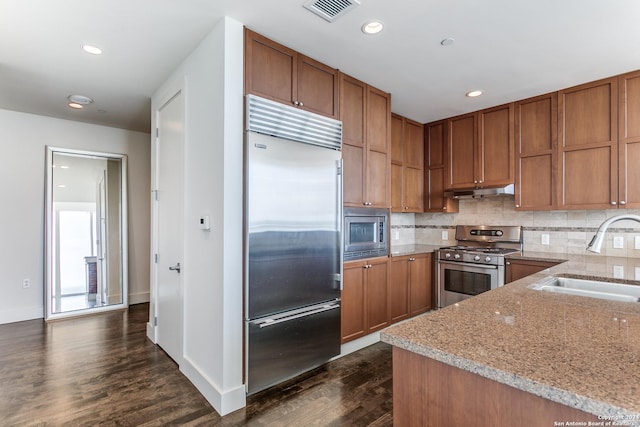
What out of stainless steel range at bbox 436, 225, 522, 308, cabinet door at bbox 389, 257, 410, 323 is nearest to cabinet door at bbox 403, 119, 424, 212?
stainless steel range at bbox 436, 225, 522, 308

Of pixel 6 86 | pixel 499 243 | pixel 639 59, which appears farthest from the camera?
pixel 499 243

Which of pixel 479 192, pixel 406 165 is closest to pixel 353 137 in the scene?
pixel 406 165

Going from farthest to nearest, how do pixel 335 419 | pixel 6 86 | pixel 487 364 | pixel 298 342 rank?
pixel 6 86 → pixel 298 342 → pixel 335 419 → pixel 487 364

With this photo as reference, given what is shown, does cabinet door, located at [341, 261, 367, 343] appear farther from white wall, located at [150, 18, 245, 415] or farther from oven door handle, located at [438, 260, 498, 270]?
oven door handle, located at [438, 260, 498, 270]

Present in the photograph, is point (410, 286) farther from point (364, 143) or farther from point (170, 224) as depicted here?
point (170, 224)

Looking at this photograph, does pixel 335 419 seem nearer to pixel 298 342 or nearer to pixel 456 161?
pixel 298 342

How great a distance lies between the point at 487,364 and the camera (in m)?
0.75

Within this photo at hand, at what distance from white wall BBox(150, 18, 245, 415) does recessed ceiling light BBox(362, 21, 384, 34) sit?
2.86 ft

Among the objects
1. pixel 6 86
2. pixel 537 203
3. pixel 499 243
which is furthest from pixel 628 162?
pixel 6 86

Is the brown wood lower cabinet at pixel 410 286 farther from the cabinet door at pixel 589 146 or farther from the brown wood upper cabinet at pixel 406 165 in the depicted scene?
the cabinet door at pixel 589 146

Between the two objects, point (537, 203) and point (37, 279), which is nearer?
point (537, 203)

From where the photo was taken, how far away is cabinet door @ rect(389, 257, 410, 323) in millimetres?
3449

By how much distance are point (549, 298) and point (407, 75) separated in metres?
2.37

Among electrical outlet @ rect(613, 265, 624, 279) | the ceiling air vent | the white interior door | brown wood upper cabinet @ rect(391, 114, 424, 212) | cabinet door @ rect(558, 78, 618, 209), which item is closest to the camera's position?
electrical outlet @ rect(613, 265, 624, 279)
